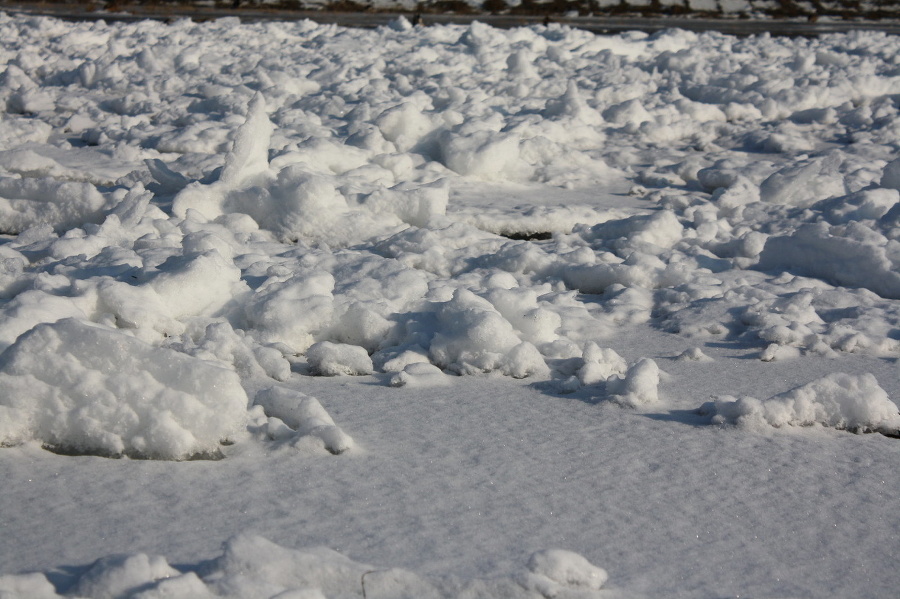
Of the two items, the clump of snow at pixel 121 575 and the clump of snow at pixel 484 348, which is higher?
the clump of snow at pixel 121 575

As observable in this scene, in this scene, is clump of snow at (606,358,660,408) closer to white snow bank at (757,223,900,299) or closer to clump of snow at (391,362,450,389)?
clump of snow at (391,362,450,389)

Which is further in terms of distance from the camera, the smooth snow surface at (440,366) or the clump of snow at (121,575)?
the smooth snow surface at (440,366)

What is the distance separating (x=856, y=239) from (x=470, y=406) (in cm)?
251

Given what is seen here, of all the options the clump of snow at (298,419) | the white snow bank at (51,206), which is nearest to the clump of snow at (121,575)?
the clump of snow at (298,419)

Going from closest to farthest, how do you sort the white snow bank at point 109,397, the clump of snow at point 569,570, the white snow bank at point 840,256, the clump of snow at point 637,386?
1. the clump of snow at point 569,570
2. the white snow bank at point 109,397
3. the clump of snow at point 637,386
4. the white snow bank at point 840,256

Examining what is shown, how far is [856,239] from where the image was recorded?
4215 millimetres

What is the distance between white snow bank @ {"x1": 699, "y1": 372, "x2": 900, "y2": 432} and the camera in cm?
256

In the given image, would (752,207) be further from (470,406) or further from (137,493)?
(137,493)

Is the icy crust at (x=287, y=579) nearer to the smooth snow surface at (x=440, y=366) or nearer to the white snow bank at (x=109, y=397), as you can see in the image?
the smooth snow surface at (x=440, y=366)

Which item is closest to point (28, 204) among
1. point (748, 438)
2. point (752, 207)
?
point (748, 438)

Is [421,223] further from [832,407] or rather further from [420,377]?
[832,407]

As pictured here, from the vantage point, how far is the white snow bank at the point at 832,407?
8.39 feet

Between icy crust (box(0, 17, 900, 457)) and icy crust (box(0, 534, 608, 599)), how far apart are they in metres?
0.57

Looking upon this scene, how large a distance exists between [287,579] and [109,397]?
0.81 meters
